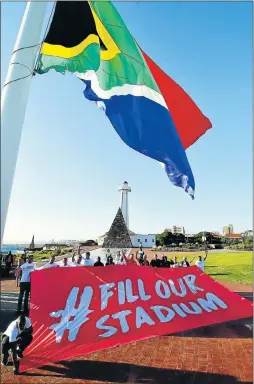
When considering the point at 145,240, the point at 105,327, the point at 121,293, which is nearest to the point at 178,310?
the point at 121,293

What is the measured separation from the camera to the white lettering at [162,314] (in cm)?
402

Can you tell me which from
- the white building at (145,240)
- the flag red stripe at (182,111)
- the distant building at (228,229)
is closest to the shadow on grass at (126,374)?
the flag red stripe at (182,111)

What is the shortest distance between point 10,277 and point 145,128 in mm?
15620

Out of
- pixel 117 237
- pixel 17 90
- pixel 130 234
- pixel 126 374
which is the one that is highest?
pixel 17 90

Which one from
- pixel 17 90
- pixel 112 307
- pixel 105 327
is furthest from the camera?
pixel 112 307

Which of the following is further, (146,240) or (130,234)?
(146,240)

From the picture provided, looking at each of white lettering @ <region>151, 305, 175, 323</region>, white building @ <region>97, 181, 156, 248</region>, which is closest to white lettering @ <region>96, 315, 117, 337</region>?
white lettering @ <region>151, 305, 175, 323</region>

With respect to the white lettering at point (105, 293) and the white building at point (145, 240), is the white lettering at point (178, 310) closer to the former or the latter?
the white lettering at point (105, 293)

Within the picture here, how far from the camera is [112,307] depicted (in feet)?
13.3

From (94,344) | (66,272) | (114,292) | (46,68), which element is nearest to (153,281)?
(114,292)

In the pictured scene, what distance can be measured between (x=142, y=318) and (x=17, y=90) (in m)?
3.11

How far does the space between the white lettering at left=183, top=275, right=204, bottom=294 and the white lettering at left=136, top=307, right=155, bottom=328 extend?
1275mm

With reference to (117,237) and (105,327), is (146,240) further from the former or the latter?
(105,327)

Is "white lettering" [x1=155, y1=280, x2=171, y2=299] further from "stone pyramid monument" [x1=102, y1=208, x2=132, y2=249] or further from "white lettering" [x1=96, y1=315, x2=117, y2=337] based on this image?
"stone pyramid monument" [x1=102, y1=208, x2=132, y2=249]
